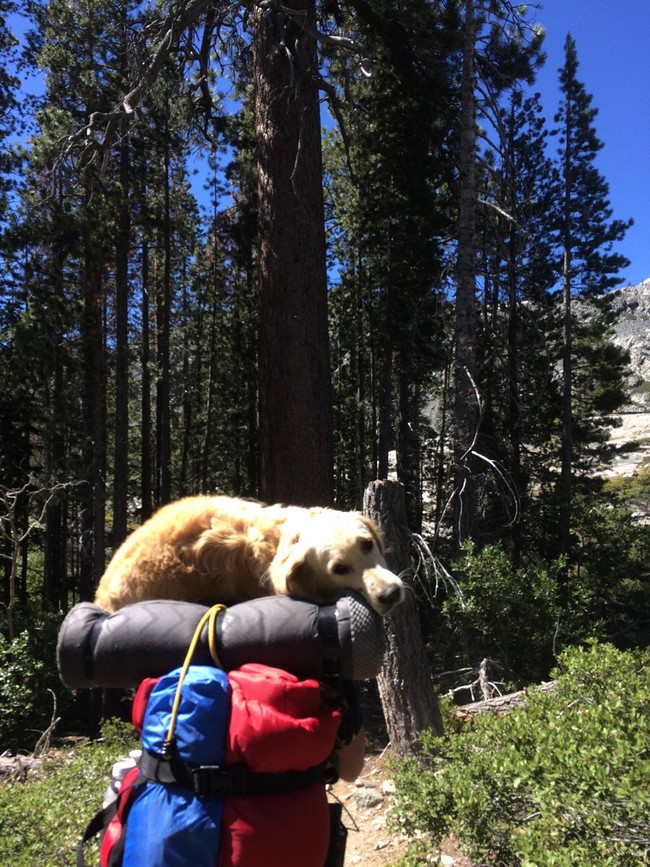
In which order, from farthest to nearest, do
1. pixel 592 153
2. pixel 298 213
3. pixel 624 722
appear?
pixel 592 153 < pixel 298 213 < pixel 624 722

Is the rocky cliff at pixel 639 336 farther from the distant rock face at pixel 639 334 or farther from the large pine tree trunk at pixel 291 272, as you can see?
the large pine tree trunk at pixel 291 272

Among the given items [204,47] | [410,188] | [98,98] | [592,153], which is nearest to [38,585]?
[98,98]

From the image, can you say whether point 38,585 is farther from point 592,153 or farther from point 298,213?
point 592,153

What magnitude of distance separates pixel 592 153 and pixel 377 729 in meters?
20.1

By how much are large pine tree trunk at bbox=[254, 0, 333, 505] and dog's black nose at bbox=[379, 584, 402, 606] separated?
3551mm

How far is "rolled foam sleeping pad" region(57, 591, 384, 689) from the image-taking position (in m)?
1.48

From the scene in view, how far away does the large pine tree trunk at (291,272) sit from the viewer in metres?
5.43

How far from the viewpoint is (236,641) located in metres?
1.50

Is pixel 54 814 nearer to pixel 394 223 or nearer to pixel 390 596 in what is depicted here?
pixel 390 596

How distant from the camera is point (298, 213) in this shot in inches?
228

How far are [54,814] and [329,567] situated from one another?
330 centimetres

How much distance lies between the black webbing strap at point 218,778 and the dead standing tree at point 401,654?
3.75 m

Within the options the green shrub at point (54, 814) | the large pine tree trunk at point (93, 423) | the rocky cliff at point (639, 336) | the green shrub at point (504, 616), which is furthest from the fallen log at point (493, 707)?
the rocky cliff at point (639, 336)

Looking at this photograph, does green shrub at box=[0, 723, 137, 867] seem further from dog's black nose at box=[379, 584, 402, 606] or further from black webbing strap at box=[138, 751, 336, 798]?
dog's black nose at box=[379, 584, 402, 606]
